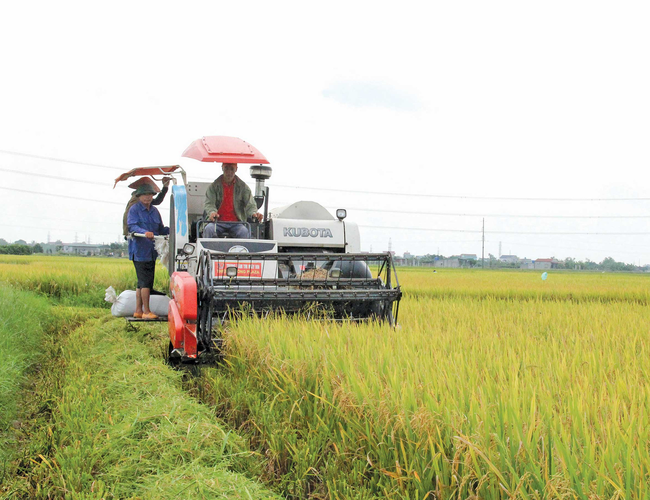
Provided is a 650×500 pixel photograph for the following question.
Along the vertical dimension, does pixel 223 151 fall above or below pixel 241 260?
above

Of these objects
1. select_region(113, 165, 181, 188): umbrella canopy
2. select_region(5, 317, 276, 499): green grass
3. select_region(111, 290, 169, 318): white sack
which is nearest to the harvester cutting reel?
select_region(5, 317, 276, 499): green grass

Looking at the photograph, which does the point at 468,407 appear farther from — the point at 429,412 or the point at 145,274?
the point at 145,274

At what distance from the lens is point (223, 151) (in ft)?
23.0

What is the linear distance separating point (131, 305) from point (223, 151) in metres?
2.49

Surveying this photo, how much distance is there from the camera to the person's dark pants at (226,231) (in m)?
6.98

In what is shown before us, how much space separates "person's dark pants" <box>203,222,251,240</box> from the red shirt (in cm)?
29

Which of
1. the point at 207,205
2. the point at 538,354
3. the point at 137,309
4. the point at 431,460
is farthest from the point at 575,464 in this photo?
the point at 137,309

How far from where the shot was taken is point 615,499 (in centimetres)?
182

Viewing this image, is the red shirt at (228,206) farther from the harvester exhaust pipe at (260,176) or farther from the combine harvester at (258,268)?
the harvester exhaust pipe at (260,176)

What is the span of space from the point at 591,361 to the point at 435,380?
1.48 m

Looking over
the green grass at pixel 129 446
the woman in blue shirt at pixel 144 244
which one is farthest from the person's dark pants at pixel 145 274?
the green grass at pixel 129 446

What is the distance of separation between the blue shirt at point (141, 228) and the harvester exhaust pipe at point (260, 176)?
4.99ft

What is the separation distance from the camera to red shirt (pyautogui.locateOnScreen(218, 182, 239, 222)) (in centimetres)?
746

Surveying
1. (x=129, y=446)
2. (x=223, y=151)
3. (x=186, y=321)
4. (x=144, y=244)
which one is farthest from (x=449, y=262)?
(x=129, y=446)
